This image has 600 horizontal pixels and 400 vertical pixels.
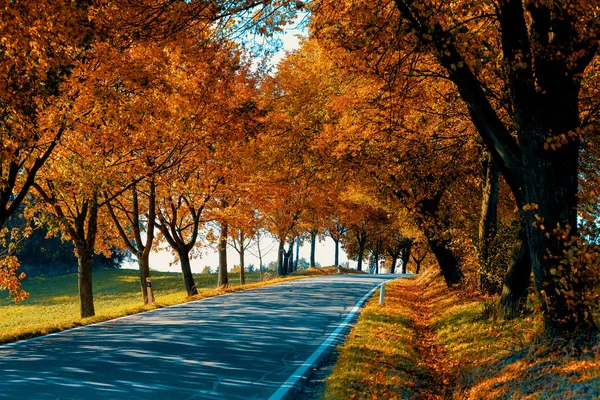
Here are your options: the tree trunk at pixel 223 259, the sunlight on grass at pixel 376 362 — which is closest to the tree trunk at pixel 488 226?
the sunlight on grass at pixel 376 362

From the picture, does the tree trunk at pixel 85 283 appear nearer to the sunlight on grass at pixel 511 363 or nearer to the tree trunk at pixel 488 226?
the sunlight on grass at pixel 511 363

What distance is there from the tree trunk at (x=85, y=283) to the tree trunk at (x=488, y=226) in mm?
13100

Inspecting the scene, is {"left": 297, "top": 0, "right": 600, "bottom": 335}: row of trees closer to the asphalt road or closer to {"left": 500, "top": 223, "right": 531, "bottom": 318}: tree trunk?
{"left": 500, "top": 223, "right": 531, "bottom": 318}: tree trunk

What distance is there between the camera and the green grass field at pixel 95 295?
29750mm

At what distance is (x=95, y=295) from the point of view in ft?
141

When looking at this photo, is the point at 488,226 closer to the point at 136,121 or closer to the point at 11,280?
the point at 136,121

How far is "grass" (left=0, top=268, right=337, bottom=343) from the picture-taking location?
27.9 meters

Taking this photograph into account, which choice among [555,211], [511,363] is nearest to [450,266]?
[511,363]

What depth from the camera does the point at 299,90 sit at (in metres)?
22.2

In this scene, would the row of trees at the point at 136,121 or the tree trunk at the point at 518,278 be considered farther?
the tree trunk at the point at 518,278

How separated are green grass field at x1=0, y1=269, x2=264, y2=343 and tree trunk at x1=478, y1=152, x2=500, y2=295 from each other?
1009cm

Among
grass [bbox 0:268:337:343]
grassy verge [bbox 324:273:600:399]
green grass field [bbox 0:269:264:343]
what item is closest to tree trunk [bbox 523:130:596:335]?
grassy verge [bbox 324:273:600:399]

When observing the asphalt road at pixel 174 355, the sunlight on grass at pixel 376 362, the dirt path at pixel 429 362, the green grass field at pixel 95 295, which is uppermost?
the asphalt road at pixel 174 355

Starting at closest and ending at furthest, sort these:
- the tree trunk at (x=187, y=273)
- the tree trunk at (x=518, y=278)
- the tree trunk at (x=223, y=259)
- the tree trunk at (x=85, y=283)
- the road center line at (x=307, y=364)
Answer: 1. the road center line at (x=307, y=364)
2. the tree trunk at (x=518, y=278)
3. the tree trunk at (x=85, y=283)
4. the tree trunk at (x=187, y=273)
5. the tree trunk at (x=223, y=259)
